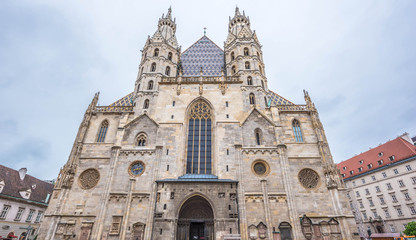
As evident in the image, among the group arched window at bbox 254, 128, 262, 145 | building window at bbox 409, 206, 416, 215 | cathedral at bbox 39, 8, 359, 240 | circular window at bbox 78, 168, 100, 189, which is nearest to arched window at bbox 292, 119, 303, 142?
cathedral at bbox 39, 8, 359, 240

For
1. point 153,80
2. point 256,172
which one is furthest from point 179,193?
point 153,80

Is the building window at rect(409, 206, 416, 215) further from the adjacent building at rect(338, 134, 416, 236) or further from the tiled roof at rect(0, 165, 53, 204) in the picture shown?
the tiled roof at rect(0, 165, 53, 204)

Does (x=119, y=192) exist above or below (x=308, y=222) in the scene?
above

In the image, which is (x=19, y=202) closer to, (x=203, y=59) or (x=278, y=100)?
(x=203, y=59)

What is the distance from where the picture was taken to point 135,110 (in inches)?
876

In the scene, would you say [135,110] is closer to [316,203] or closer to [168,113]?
[168,113]

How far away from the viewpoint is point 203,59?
2917cm

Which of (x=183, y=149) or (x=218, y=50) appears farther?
(x=218, y=50)

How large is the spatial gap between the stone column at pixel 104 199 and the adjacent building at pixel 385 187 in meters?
31.4

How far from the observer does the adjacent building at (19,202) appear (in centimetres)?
2333

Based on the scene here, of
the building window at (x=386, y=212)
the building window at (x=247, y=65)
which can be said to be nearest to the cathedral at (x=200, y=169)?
the building window at (x=247, y=65)

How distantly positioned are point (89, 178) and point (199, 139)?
10.1 meters

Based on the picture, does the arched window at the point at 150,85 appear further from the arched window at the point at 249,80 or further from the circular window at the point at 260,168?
the circular window at the point at 260,168

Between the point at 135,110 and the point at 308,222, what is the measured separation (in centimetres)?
1827
